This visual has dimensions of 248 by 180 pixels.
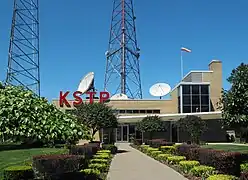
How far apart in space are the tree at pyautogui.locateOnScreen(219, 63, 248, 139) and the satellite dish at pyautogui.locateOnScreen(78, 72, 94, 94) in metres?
48.9

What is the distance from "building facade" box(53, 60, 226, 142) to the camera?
5366cm

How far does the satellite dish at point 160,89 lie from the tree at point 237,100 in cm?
4903

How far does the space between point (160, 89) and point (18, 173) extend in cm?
5175

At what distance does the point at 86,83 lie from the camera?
63781 mm

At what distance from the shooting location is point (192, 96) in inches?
2311

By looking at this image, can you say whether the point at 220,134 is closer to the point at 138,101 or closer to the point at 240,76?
the point at 138,101

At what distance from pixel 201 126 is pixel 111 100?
24.0m

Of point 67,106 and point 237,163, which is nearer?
point 237,163

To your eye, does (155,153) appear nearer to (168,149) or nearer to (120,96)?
(168,149)

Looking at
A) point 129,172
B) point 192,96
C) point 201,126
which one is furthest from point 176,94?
point 129,172

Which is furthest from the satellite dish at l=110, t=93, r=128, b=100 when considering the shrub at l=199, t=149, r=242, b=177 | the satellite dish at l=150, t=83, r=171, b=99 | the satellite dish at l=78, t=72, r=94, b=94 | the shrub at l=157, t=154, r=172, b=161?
the shrub at l=199, t=149, r=242, b=177

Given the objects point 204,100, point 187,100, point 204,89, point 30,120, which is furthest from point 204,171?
point 204,100

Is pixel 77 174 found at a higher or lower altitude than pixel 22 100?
lower

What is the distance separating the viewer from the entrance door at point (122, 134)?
57.2 meters
